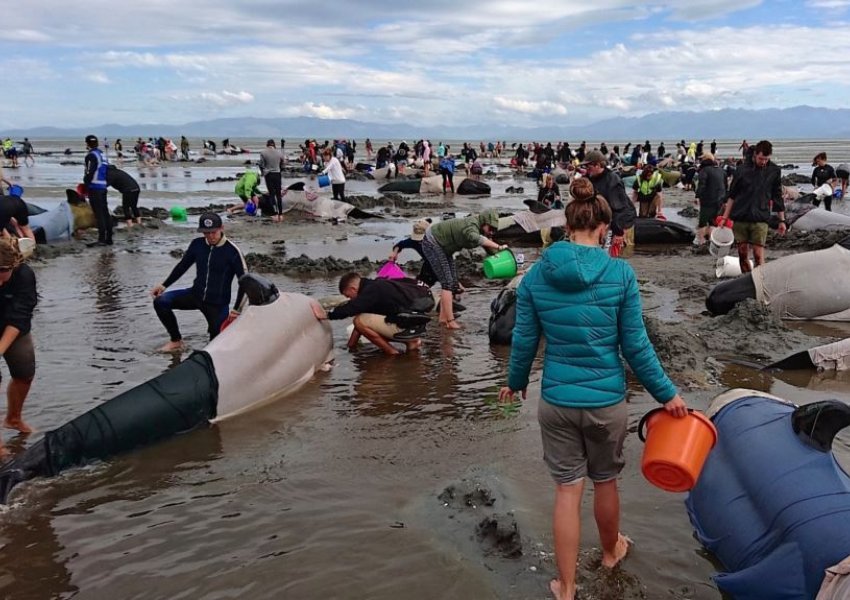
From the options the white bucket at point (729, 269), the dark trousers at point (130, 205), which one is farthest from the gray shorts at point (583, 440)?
the dark trousers at point (130, 205)

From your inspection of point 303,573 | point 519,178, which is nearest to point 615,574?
point 303,573

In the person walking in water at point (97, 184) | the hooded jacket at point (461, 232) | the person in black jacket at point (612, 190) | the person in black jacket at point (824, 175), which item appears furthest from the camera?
the person in black jacket at point (824, 175)

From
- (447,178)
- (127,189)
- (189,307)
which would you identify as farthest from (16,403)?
(447,178)

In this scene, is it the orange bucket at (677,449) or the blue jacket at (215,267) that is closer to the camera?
the orange bucket at (677,449)

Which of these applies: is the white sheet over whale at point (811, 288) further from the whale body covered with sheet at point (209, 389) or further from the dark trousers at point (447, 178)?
the dark trousers at point (447, 178)

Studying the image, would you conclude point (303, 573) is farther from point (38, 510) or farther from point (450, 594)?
point (38, 510)

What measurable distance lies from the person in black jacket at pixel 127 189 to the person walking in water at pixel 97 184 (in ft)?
0.89

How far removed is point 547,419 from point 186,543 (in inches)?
81.0

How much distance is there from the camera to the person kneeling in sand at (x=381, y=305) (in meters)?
6.85

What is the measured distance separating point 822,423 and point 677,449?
685mm

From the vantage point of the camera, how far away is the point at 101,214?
1366cm

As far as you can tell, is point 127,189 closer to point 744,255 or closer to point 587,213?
point 744,255

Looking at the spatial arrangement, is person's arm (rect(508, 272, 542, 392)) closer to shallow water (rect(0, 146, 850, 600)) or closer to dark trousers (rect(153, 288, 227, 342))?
shallow water (rect(0, 146, 850, 600))

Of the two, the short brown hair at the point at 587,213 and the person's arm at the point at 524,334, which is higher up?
the short brown hair at the point at 587,213
